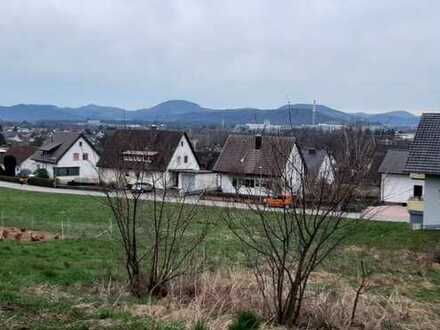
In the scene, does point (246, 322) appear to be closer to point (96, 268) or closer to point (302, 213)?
point (302, 213)

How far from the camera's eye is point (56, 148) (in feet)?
193

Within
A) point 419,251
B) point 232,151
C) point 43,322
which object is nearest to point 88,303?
point 43,322

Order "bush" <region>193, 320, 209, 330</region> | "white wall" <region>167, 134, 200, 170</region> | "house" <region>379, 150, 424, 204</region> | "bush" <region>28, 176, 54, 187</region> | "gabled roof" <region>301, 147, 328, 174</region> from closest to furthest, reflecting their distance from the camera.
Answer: "bush" <region>193, 320, 209, 330</region>, "gabled roof" <region>301, 147, 328, 174</region>, "house" <region>379, 150, 424, 204</region>, "bush" <region>28, 176, 54, 187</region>, "white wall" <region>167, 134, 200, 170</region>

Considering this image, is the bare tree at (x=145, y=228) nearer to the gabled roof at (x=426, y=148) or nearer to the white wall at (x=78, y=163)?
the gabled roof at (x=426, y=148)

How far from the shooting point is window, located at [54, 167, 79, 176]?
5708 centimetres

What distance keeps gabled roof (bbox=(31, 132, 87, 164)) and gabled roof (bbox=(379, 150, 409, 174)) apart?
31.0m

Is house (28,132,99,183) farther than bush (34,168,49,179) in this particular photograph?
Yes

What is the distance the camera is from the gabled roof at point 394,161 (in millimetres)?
A: 44875

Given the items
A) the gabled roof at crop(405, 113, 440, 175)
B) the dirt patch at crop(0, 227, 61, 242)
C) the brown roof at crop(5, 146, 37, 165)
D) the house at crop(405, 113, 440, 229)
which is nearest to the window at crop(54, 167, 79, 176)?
the brown roof at crop(5, 146, 37, 165)

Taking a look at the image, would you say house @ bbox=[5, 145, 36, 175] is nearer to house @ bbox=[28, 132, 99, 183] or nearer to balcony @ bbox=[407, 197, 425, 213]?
house @ bbox=[28, 132, 99, 183]

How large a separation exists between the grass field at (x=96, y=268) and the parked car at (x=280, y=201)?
1.28 meters

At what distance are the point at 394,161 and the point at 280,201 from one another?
40.8 meters

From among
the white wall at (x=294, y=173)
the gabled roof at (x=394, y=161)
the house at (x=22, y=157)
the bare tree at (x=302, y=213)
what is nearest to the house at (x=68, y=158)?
the house at (x=22, y=157)

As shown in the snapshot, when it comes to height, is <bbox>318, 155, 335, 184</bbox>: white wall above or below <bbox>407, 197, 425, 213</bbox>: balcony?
above
